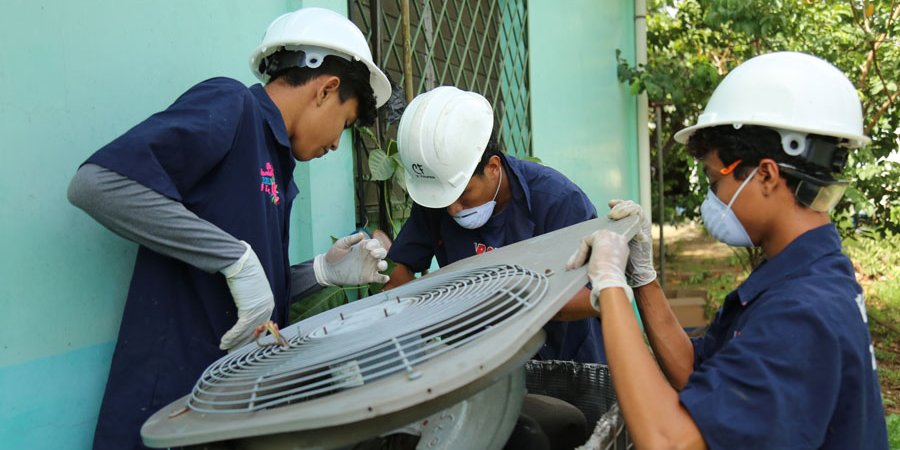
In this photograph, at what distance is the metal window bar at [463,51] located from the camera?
3469 millimetres

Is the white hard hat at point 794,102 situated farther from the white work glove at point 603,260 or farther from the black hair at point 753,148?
the white work glove at point 603,260

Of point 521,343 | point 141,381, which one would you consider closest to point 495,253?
point 521,343

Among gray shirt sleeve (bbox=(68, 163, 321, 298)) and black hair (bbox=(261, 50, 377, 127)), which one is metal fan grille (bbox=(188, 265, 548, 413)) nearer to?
gray shirt sleeve (bbox=(68, 163, 321, 298))

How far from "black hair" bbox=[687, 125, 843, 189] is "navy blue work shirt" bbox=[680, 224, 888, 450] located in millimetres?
235

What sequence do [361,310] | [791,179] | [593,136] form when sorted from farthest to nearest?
1. [593,136]
2. [361,310]
3. [791,179]

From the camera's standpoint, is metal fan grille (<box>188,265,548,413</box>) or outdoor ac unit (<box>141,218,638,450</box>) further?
metal fan grille (<box>188,265,548,413</box>)

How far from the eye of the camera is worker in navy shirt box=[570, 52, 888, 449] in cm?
134

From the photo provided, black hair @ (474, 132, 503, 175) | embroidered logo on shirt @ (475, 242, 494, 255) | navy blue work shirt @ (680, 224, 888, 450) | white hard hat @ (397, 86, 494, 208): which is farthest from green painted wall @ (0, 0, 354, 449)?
navy blue work shirt @ (680, 224, 888, 450)

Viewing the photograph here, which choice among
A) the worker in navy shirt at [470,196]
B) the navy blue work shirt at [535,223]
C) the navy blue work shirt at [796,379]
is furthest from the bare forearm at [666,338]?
the navy blue work shirt at [535,223]

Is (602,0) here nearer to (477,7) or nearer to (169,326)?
(477,7)

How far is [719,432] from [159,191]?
124 centimetres

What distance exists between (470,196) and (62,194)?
1250 millimetres

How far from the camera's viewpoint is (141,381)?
1.83 meters

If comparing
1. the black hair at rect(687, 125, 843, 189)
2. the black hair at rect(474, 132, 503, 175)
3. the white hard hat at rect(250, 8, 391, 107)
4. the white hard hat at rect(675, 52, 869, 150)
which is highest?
the white hard hat at rect(250, 8, 391, 107)
